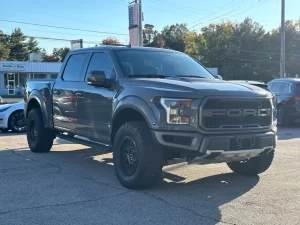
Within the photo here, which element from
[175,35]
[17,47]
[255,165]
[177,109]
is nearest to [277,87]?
[255,165]

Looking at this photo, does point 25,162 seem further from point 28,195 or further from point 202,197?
point 202,197

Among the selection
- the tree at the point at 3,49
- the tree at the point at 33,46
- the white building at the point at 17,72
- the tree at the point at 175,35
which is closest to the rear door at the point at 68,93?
the white building at the point at 17,72

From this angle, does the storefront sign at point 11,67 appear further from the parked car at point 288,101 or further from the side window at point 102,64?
the side window at point 102,64

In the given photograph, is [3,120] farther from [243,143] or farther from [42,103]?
[243,143]

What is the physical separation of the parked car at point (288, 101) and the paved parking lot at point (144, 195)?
651cm

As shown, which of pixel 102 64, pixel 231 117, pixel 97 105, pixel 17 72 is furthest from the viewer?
pixel 17 72

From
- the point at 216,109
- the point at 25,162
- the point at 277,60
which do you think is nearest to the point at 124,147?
the point at 216,109

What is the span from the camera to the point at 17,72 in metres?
50.0

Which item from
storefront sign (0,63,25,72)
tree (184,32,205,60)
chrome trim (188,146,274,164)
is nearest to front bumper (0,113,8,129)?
chrome trim (188,146,274,164)

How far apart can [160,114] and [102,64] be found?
196cm

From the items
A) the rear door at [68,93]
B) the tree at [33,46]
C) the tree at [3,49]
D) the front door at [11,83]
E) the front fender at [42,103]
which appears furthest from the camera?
the tree at [33,46]

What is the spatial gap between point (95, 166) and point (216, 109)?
3.10m

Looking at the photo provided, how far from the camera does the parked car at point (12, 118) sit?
1264 centimetres

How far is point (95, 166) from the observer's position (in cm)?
750
